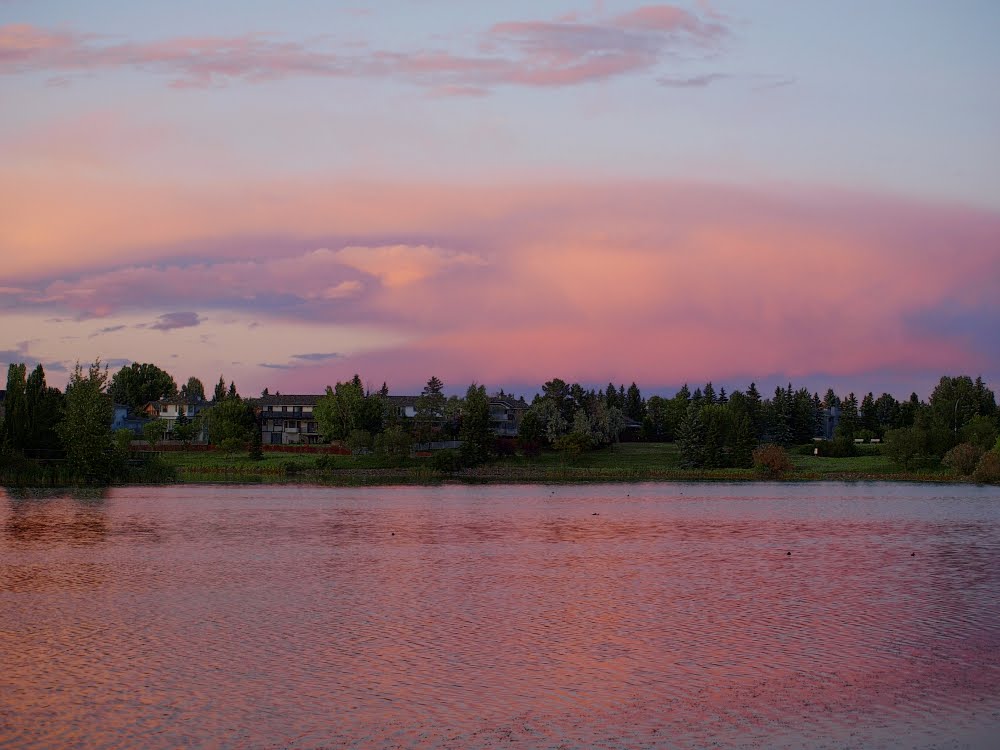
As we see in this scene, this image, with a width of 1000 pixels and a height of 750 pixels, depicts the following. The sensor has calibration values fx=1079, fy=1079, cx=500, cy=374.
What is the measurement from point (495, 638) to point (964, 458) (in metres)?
114

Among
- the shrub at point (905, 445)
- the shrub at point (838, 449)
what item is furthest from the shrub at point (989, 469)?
the shrub at point (838, 449)

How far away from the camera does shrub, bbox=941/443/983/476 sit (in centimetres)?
12812

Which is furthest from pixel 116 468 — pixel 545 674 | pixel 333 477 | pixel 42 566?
pixel 545 674

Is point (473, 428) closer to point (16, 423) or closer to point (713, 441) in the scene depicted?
point (713, 441)

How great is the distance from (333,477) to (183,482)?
18404mm

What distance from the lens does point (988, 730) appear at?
1956 centimetres

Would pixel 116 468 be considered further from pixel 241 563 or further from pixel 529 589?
pixel 529 589

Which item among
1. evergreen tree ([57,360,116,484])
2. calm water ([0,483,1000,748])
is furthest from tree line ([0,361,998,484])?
calm water ([0,483,1000,748])

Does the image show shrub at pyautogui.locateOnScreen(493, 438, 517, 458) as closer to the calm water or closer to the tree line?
the tree line

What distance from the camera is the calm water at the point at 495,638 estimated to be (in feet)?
66.3

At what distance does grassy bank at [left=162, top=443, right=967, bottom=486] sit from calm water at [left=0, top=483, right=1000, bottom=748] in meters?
67.7

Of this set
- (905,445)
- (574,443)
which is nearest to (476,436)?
(574,443)

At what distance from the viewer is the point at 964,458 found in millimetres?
128375

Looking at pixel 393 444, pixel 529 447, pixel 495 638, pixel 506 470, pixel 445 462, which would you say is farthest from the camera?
pixel 529 447
